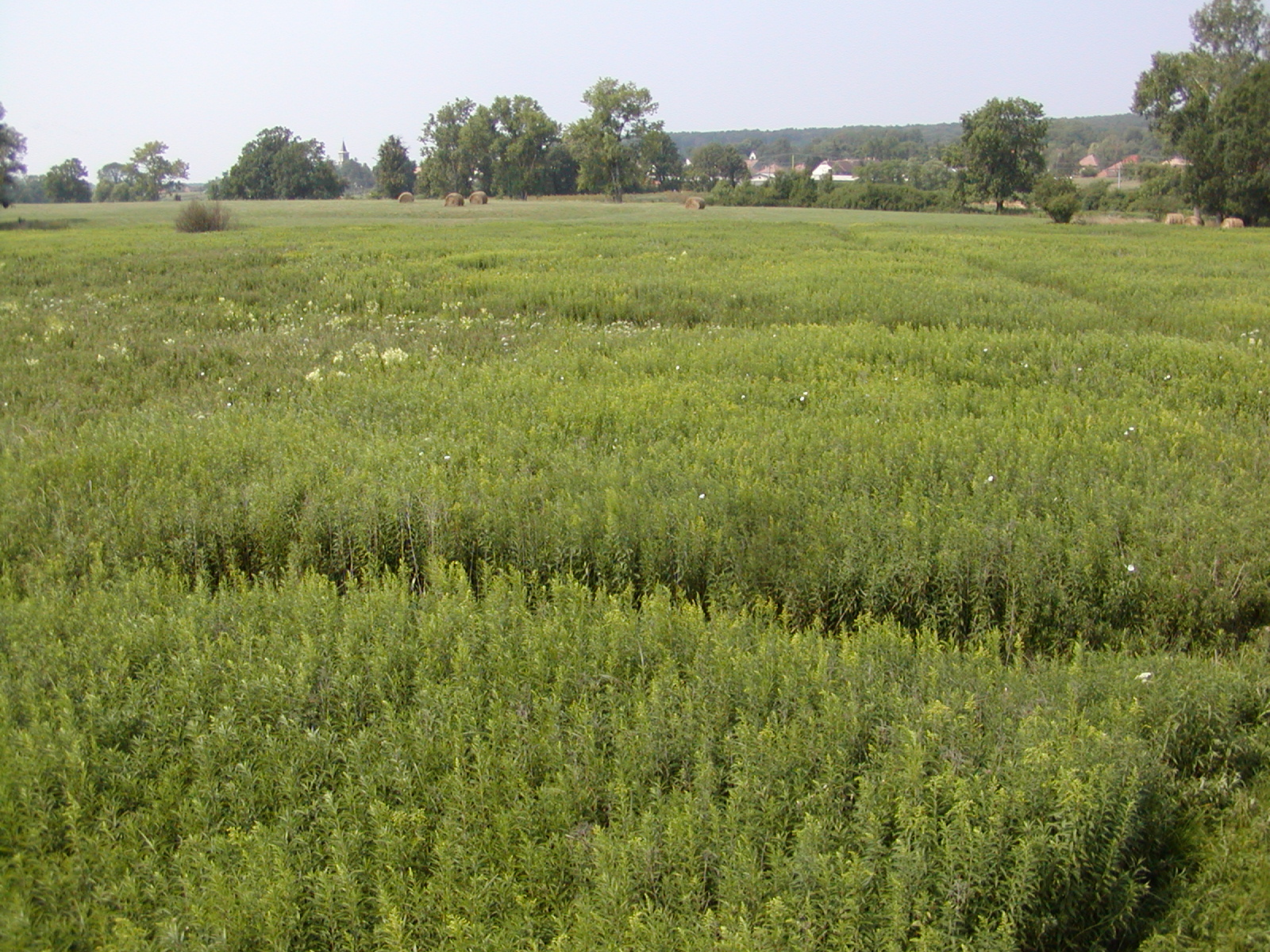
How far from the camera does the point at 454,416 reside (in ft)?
27.3

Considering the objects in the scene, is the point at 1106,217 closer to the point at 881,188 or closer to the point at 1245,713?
the point at 881,188

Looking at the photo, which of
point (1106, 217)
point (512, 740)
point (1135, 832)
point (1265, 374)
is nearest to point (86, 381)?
point (512, 740)

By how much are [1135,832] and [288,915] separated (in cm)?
306

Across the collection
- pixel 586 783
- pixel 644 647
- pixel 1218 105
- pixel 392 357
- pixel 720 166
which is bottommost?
pixel 586 783

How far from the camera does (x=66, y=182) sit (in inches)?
3602

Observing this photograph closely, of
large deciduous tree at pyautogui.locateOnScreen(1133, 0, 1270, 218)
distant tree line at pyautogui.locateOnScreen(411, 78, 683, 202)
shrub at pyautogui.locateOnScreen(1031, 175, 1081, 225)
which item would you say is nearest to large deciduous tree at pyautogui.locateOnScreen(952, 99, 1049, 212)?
large deciduous tree at pyautogui.locateOnScreen(1133, 0, 1270, 218)

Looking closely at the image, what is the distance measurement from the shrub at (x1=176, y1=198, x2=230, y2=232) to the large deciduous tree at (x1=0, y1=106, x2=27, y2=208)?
13.7 meters

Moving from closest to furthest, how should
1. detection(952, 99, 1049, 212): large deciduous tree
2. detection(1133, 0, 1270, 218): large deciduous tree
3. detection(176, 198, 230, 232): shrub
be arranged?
detection(176, 198, 230, 232): shrub, detection(1133, 0, 1270, 218): large deciduous tree, detection(952, 99, 1049, 212): large deciduous tree

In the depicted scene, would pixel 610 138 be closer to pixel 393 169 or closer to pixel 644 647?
pixel 393 169

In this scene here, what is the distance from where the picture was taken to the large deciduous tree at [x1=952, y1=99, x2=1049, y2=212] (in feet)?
215

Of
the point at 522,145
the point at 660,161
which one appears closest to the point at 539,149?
the point at 522,145

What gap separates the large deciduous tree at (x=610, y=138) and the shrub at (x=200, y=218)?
175 feet

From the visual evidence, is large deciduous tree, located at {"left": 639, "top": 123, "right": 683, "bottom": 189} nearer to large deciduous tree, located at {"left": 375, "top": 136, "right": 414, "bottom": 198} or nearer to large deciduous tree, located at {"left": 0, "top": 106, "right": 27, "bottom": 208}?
large deciduous tree, located at {"left": 375, "top": 136, "right": 414, "bottom": 198}

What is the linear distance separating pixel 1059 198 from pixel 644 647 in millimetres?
51627
